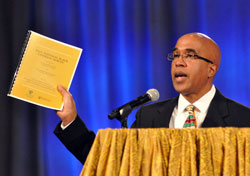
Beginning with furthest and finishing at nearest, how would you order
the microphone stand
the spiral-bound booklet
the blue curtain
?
the blue curtain
the spiral-bound booklet
the microphone stand

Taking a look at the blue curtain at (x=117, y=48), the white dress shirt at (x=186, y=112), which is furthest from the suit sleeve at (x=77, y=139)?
the blue curtain at (x=117, y=48)

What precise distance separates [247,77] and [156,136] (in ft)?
5.31

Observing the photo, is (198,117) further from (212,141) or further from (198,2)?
(198,2)

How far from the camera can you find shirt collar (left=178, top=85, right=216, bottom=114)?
2.02 m

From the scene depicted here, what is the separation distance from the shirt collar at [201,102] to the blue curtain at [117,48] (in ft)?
2.37

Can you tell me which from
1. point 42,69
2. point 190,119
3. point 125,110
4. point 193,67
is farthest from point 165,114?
point 42,69

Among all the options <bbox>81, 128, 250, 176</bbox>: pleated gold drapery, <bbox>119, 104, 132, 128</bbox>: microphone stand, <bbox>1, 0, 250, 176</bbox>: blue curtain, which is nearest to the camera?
<bbox>81, 128, 250, 176</bbox>: pleated gold drapery

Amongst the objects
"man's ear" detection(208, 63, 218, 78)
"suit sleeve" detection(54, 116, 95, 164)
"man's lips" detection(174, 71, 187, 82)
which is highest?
"man's ear" detection(208, 63, 218, 78)

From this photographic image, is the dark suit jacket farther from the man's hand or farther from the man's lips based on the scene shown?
the man's lips

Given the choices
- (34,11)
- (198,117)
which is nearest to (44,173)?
(34,11)

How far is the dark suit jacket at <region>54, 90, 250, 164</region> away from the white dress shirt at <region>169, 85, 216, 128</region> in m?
0.03

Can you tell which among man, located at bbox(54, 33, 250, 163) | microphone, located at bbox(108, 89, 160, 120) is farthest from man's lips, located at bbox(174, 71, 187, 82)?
microphone, located at bbox(108, 89, 160, 120)

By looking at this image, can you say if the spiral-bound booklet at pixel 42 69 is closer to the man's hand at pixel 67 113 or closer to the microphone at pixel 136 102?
the man's hand at pixel 67 113

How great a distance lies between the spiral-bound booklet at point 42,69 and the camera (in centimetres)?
167
